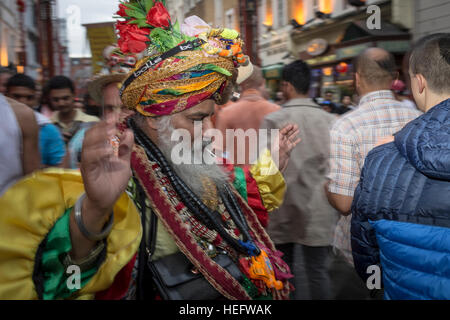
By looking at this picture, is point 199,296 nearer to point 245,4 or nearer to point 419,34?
point 245,4

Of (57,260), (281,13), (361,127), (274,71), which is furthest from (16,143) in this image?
(281,13)

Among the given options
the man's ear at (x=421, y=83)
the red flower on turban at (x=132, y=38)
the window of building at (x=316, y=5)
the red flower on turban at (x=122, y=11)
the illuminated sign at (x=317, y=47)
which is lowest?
the man's ear at (x=421, y=83)

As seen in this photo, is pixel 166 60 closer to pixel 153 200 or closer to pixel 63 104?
pixel 153 200

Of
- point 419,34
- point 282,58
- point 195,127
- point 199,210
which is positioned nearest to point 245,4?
point 195,127

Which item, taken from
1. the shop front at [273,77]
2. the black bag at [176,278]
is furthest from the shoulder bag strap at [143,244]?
the shop front at [273,77]

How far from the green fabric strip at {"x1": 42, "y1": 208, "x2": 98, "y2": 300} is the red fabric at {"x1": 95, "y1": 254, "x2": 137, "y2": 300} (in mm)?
178

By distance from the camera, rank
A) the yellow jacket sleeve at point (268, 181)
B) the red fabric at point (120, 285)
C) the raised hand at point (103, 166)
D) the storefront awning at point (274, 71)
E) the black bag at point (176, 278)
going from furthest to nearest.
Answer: the storefront awning at point (274, 71), the yellow jacket sleeve at point (268, 181), the black bag at point (176, 278), the red fabric at point (120, 285), the raised hand at point (103, 166)

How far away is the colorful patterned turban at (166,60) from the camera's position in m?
1.73

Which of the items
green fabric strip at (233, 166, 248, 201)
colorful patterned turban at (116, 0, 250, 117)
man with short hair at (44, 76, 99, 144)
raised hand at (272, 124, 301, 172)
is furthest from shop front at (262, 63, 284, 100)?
colorful patterned turban at (116, 0, 250, 117)

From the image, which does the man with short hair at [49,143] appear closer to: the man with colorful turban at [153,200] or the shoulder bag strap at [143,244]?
the man with colorful turban at [153,200]

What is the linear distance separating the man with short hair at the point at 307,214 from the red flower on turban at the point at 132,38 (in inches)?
75.4

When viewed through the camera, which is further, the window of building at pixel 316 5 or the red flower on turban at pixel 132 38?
the window of building at pixel 316 5
